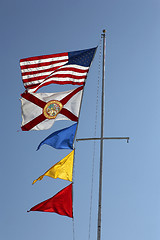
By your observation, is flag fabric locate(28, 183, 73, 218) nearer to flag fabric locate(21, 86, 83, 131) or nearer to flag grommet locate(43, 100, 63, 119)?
flag fabric locate(21, 86, 83, 131)

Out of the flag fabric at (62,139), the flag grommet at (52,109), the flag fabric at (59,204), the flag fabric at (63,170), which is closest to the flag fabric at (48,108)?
the flag grommet at (52,109)

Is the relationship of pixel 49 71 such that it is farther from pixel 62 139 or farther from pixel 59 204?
pixel 59 204

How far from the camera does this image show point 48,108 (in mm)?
31406

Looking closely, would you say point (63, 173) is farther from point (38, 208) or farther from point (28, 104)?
point (28, 104)

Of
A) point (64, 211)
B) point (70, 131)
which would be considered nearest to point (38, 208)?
point (64, 211)

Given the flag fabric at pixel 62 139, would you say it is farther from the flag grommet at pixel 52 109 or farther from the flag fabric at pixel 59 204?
the flag fabric at pixel 59 204

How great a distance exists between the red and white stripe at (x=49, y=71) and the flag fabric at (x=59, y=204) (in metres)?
6.80

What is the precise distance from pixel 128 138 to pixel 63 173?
14.1 feet

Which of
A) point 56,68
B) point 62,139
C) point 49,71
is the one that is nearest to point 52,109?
point 62,139

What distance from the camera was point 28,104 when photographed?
105ft

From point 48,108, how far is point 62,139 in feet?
7.52

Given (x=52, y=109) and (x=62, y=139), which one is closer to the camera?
(x=62, y=139)

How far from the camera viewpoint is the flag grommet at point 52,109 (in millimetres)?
31125

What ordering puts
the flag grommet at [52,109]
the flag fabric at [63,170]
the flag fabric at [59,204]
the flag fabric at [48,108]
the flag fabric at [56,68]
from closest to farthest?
the flag fabric at [59,204]
the flag fabric at [63,170]
the flag fabric at [48,108]
the flag grommet at [52,109]
the flag fabric at [56,68]
